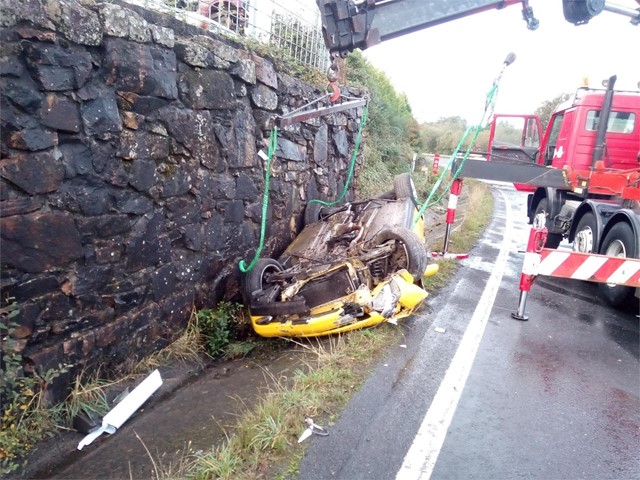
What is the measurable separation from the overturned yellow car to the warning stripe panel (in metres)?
1.31

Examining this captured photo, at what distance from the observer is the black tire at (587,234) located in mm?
6730

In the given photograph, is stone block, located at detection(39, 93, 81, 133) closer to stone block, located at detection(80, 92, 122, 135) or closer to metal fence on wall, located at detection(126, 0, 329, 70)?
stone block, located at detection(80, 92, 122, 135)

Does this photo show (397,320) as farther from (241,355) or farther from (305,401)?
(305,401)

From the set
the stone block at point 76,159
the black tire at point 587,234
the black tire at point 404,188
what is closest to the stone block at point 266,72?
the black tire at point 404,188

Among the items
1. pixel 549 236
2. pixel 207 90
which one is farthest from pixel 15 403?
pixel 549 236

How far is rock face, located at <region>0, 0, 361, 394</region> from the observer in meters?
3.24

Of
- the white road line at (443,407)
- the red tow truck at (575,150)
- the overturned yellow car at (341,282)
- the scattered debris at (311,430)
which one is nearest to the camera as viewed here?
the white road line at (443,407)

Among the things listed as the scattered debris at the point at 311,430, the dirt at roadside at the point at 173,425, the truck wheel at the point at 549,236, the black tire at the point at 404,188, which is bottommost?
the dirt at roadside at the point at 173,425

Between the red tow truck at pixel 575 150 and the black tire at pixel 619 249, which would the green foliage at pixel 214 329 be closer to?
the red tow truck at pixel 575 150

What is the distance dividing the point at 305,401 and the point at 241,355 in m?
1.90

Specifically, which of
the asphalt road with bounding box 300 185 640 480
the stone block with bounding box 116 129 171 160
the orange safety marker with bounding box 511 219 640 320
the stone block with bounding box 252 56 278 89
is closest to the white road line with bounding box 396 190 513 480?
the asphalt road with bounding box 300 185 640 480

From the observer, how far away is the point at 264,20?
6.18m

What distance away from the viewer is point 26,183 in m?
3.25

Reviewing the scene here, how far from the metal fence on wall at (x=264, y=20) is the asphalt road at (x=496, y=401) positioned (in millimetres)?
3738
